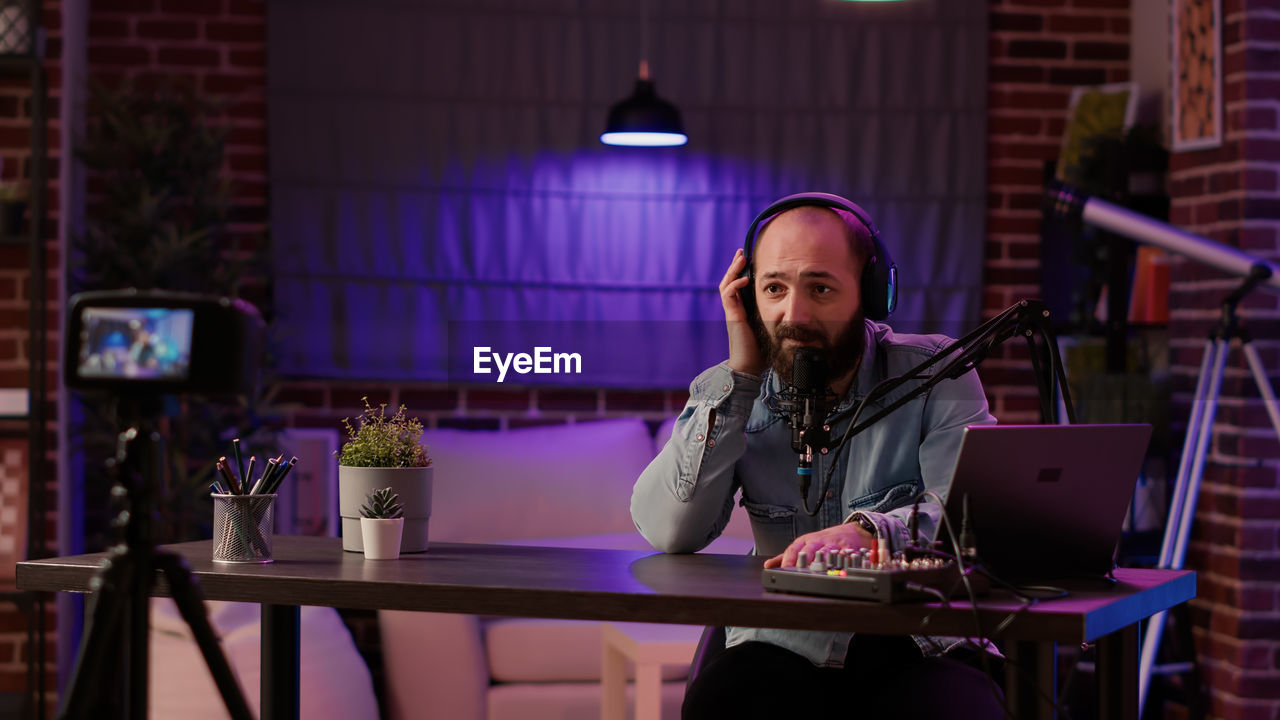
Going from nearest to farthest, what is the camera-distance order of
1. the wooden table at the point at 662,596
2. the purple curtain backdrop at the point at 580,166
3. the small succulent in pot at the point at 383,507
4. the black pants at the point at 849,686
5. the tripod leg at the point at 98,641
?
the tripod leg at the point at 98,641 → the wooden table at the point at 662,596 → the black pants at the point at 849,686 → the small succulent in pot at the point at 383,507 → the purple curtain backdrop at the point at 580,166

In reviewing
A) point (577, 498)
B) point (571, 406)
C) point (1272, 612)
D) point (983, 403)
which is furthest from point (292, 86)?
point (1272, 612)

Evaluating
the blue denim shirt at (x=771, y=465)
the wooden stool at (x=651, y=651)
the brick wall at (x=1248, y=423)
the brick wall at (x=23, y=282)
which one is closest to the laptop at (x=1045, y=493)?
the blue denim shirt at (x=771, y=465)

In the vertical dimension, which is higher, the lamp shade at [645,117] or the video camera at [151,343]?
the lamp shade at [645,117]

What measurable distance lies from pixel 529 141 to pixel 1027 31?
1.74 m

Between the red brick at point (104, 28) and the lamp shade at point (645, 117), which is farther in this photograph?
the red brick at point (104, 28)

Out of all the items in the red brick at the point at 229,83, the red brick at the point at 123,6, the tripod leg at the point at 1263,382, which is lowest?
the tripod leg at the point at 1263,382

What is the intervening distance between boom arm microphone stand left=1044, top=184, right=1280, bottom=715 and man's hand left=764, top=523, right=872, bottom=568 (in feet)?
6.22

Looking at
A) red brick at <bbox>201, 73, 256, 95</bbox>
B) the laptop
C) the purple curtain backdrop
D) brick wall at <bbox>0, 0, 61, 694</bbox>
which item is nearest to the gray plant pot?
the laptop

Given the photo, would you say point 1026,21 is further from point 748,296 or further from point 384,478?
point 384,478

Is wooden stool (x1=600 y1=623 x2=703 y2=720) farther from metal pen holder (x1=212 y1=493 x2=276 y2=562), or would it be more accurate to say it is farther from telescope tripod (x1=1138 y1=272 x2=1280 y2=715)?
telescope tripod (x1=1138 y1=272 x2=1280 y2=715)

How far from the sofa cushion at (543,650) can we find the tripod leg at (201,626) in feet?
6.06

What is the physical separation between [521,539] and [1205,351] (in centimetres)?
205

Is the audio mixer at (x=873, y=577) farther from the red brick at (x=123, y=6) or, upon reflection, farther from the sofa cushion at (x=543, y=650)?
the red brick at (x=123, y=6)

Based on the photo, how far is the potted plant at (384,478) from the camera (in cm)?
174
